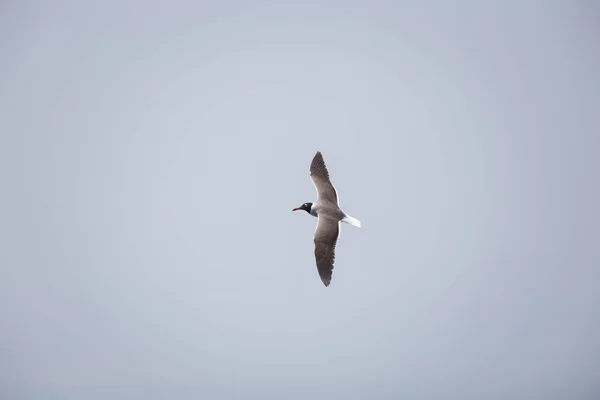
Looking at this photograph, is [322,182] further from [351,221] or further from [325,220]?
[351,221]

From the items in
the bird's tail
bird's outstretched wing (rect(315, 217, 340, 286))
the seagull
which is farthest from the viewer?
the bird's tail

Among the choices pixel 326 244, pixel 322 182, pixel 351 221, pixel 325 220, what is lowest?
pixel 326 244

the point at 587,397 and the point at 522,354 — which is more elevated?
the point at 522,354

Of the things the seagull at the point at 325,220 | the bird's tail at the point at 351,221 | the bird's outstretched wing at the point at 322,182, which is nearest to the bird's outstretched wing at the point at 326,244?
the seagull at the point at 325,220

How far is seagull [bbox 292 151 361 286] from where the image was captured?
122 ft

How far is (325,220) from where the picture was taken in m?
38.2

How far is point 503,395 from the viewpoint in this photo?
138250mm

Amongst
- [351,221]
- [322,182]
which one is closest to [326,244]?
[351,221]

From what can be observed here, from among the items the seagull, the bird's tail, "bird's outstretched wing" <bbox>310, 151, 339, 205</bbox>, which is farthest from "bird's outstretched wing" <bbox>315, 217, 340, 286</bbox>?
"bird's outstretched wing" <bbox>310, 151, 339, 205</bbox>

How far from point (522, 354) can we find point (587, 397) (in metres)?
80.1

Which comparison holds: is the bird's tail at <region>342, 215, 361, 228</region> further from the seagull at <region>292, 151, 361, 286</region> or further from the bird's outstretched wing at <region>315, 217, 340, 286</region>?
the bird's outstretched wing at <region>315, 217, 340, 286</region>

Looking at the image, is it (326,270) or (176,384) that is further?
(176,384)

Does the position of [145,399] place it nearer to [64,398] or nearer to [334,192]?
[64,398]

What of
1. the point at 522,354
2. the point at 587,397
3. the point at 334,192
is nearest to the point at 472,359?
the point at 522,354
